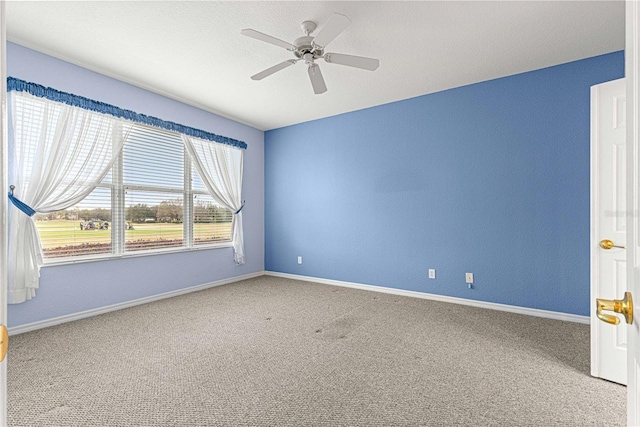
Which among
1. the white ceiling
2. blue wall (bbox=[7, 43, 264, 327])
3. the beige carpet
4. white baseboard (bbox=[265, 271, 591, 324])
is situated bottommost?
the beige carpet

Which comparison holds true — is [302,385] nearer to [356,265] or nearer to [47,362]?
[47,362]

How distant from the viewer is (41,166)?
2777 millimetres

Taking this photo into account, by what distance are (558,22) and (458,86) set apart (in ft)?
4.03

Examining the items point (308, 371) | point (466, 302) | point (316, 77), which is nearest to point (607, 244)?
point (466, 302)

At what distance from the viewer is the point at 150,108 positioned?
145 inches

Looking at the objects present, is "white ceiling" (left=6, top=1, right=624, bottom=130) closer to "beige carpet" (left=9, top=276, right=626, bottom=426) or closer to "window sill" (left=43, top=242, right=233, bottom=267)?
"window sill" (left=43, top=242, right=233, bottom=267)

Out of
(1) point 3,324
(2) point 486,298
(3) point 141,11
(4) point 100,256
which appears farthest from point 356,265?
(1) point 3,324

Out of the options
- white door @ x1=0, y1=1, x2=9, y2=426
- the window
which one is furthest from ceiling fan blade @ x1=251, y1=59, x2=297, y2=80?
white door @ x1=0, y1=1, x2=9, y2=426

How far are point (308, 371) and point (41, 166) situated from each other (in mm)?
3017

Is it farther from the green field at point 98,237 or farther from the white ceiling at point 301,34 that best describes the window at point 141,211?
the white ceiling at point 301,34

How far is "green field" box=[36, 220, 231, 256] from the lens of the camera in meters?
2.94

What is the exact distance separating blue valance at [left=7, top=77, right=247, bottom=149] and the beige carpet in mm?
2179

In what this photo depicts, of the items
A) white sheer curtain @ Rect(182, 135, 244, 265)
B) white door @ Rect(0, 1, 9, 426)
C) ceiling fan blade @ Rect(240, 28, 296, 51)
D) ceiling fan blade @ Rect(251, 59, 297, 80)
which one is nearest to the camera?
white door @ Rect(0, 1, 9, 426)

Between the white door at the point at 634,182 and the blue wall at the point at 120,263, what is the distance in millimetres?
3981
